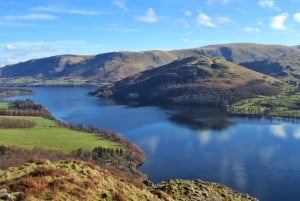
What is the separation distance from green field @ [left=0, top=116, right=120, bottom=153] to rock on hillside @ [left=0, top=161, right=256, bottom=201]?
108 meters

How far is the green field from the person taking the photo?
476 ft

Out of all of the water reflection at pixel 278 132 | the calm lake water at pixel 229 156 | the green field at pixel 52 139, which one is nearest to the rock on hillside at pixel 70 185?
the calm lake water at pixel 229 156

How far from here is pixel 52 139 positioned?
15738 centimetres

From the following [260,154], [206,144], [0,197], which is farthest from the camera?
[206,144]

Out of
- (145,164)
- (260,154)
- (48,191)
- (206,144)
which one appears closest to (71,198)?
(48,191)

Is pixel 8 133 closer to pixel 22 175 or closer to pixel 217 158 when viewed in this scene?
pixel 217 158

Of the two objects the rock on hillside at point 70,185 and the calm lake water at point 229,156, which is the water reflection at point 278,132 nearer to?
the calm lake water at point 229,156

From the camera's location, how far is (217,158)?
13562cm

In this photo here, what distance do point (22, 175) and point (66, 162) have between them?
505 cm

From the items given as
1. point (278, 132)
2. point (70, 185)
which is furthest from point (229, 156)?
point (70, 185)

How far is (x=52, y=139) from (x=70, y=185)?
13403cm

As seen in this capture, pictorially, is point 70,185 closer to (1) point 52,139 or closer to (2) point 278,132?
(1) point 52,139

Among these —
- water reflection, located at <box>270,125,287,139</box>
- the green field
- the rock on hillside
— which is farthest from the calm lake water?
the rock on hillside

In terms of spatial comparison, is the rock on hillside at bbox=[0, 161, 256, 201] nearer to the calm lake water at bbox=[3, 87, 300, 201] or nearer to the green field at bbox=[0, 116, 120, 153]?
the calm lake water at bbox=[3, 87, 300, 201]
